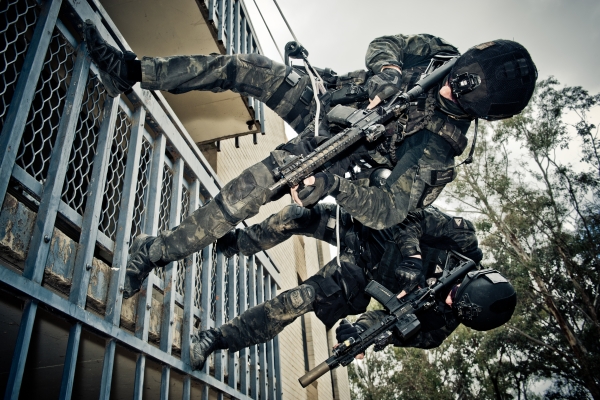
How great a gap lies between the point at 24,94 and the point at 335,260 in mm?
2762

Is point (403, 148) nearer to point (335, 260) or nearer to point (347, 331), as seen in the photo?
point (335, 260)

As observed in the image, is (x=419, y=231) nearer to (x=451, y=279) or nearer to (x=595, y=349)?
(x=451, y=279)

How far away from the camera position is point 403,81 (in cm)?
366

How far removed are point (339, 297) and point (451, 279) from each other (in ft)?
3.83

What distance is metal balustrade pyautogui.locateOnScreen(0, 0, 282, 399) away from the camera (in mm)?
2045

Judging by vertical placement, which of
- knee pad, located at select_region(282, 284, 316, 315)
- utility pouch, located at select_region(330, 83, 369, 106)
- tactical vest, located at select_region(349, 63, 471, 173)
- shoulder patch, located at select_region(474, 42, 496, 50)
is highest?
shoulder patch, located at select_region(474, 42, 496, 50)

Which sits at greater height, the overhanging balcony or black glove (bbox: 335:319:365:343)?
the overhanging balcony

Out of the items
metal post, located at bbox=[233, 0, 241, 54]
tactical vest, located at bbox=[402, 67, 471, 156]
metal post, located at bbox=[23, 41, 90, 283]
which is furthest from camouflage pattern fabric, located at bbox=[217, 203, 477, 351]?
metal post, located at bbox=[233, 0, 241, 54]

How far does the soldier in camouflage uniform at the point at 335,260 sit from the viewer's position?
3686 millimetres

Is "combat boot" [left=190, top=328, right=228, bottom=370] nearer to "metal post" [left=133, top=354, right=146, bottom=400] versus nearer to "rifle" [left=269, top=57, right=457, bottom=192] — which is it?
"metal post" [left=133, top=354, right=146, bottom=400]

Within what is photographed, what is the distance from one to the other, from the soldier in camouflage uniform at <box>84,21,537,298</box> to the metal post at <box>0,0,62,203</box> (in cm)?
32

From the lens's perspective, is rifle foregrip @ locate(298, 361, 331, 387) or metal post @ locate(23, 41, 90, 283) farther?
rifle foregrip @ locate(298, 361, 331, 387)

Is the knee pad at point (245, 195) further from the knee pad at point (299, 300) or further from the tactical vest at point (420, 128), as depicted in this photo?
the knee pad at point (299, 300)

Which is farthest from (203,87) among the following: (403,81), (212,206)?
(403,81)
